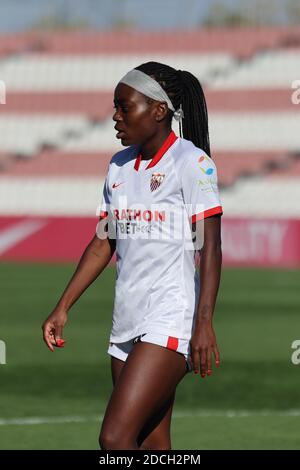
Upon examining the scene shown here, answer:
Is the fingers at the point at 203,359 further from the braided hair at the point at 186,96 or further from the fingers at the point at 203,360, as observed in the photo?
the braided hair at the point at 186,96

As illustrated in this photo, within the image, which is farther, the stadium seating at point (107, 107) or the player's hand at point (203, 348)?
the stadium seating at point (107, 107)

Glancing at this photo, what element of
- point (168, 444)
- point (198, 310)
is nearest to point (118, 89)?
point (198, 310)

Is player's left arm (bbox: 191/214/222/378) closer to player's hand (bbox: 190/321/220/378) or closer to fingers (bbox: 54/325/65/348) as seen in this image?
player's hand (bbox: 190/321/220/378)

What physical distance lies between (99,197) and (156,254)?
38.1m

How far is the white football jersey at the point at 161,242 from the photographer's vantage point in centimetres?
520

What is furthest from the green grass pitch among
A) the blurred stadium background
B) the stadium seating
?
the stadium seating

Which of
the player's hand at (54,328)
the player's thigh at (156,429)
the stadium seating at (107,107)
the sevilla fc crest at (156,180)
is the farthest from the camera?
the stadium seating at (107,107)

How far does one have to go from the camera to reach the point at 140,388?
5.00 m

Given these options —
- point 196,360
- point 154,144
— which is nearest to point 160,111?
point 154,144

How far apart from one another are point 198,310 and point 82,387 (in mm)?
6170

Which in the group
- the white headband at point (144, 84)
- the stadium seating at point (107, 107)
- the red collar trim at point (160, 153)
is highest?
the stadium seating at point (107, 107)

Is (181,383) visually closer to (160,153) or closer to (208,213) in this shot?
(160,153)

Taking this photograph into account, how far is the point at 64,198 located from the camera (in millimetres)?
44438

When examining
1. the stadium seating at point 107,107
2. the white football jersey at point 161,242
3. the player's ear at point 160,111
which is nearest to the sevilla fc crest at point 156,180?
the white football jersey at point 161,242
